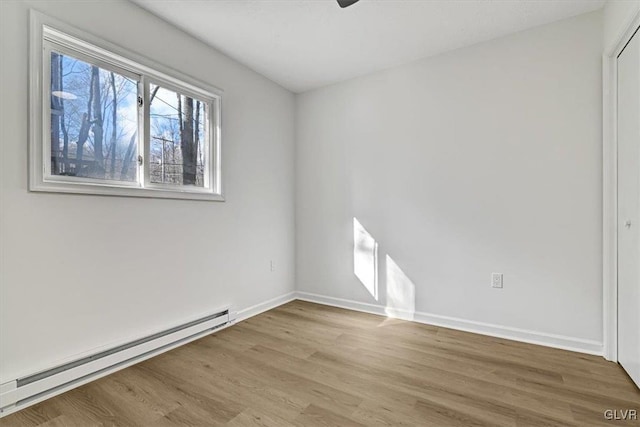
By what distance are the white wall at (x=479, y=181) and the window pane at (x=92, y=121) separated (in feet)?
6.53

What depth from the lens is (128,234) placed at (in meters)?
2.14

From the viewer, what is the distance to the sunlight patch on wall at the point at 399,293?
9.84ft

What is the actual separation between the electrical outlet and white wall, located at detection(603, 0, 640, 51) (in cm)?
180

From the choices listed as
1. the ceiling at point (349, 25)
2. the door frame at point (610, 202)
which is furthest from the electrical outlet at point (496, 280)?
the ceiling at point (349, 25)

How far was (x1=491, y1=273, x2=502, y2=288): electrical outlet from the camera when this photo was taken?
257 centimetres

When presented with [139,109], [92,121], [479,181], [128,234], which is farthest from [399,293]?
[92,121]

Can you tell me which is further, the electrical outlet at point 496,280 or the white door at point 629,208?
the electrical outlet at point 496,280

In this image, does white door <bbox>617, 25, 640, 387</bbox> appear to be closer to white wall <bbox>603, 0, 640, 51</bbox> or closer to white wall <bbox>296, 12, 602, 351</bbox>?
white wall <bbox>603, 0, 640, 51</bbox>

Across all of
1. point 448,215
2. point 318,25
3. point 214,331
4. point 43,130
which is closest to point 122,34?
point 43,130

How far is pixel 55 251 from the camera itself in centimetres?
180

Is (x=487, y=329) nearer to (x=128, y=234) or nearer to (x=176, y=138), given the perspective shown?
(x=128, y=234)

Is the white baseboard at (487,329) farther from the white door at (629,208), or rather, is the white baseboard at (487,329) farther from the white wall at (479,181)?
the white door at (629,208)

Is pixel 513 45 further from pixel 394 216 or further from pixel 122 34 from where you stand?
pixel 122 34

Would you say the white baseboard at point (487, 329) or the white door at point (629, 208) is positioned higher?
the white door at point (629, 208)
